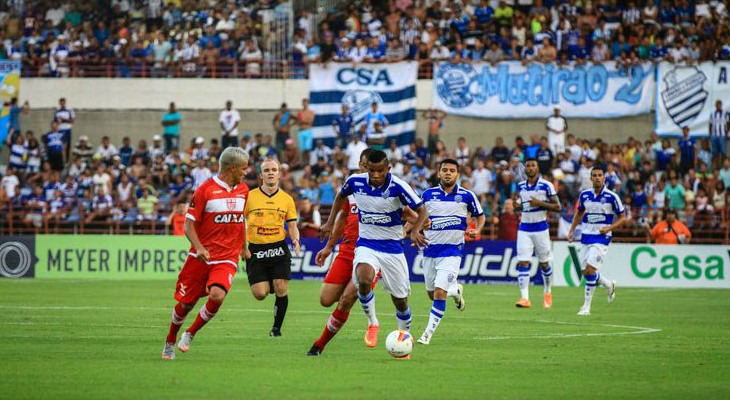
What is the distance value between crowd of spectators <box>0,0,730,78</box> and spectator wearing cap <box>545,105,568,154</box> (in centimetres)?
232

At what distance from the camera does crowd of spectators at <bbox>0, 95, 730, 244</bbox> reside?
3591 cm

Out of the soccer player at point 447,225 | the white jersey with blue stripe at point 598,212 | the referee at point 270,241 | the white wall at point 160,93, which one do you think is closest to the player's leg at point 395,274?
the soccer player at point 447,225

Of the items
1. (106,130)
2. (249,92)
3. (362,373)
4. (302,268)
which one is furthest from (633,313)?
(106,130)

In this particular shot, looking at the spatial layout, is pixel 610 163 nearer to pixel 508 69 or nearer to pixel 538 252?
pixel 508 69

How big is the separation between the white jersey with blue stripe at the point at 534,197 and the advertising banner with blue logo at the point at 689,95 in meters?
15.3

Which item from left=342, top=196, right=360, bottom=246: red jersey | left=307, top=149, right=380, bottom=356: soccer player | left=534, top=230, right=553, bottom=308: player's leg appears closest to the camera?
left=307, top=149, right=380, bottom=356: soccer player

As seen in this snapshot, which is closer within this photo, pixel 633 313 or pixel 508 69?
Result: pixel 633 313

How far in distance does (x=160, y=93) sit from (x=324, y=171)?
8599 millimetres

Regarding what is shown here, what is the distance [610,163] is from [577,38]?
19.1ft

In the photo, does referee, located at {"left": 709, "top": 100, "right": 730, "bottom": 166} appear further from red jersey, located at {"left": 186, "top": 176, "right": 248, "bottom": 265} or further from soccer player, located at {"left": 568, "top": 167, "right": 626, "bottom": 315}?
red jersey, located at {"left": 186, "top": 176, "right": 248, "bottom": 265}

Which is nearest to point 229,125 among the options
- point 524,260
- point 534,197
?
point 524,260

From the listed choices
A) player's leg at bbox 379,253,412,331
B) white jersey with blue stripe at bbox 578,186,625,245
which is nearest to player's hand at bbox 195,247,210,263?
player's leg at bbox 379,253,412,331

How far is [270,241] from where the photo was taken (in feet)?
59.1

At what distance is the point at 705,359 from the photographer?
15.1 meters
